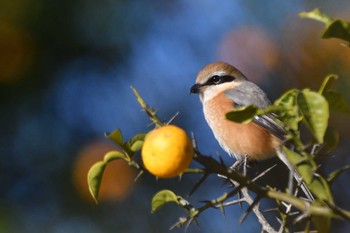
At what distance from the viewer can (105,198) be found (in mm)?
3086

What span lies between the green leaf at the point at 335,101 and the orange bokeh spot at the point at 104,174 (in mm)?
1963

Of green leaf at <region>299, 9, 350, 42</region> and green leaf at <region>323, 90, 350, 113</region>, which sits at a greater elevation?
green leaf at <region>299, 9, 350, 42</region>

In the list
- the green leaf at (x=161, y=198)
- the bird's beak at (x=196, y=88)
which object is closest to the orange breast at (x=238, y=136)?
the bird's beak at (x=196, y=88)

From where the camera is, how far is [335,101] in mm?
953

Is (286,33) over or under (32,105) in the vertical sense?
under

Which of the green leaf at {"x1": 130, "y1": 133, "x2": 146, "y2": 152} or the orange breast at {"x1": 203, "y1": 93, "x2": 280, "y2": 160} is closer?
the green leaf at {"x1": 130, "y1": 133, "x2": 146, "y2": 152}

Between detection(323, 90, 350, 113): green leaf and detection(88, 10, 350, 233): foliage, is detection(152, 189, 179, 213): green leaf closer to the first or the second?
detection(88, 10, 350, 233): foliage

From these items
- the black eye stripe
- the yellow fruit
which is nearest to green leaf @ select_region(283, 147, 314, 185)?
the yellow fruit

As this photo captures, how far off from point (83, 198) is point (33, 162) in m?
0.31

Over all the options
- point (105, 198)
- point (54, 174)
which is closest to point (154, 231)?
point (105, 198)

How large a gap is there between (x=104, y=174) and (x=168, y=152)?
2023 millimetres

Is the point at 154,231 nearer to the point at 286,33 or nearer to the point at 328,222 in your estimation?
the point at 286,33

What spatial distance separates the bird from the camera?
8.78ft

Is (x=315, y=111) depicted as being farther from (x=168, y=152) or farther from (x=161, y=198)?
(x=161, y=198)
